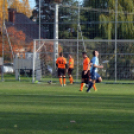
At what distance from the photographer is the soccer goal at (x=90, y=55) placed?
994 inches

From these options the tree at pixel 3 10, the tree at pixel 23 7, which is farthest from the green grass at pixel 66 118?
the tree at pixel 3 10

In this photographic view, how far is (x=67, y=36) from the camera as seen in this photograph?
2938 centimetres

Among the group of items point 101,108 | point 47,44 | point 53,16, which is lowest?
point 101,108

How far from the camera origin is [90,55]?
26.9m

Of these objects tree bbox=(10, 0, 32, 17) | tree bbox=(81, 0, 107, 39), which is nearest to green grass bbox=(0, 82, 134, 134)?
tree bbox=(81, 0, 107, 39)

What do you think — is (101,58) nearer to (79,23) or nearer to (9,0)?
(79,23)

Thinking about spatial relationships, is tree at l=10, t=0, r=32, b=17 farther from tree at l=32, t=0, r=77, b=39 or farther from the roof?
tree at l=32, t=0, r=77, b=39

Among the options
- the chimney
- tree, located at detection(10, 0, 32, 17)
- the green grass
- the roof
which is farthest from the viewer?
the chimney

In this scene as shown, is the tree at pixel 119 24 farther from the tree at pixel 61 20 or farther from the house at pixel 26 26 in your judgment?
the house at pixel 26 26

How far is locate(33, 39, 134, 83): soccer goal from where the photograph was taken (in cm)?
2524

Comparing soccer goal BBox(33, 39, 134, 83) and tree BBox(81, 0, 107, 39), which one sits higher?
tree BBox(81, 0, 107, 39)

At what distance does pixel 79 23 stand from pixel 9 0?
5.26 meters

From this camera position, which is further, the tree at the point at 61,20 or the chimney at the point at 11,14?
the chimney at the point at 11,14

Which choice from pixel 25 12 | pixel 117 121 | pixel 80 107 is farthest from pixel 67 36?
pixel 117 121
